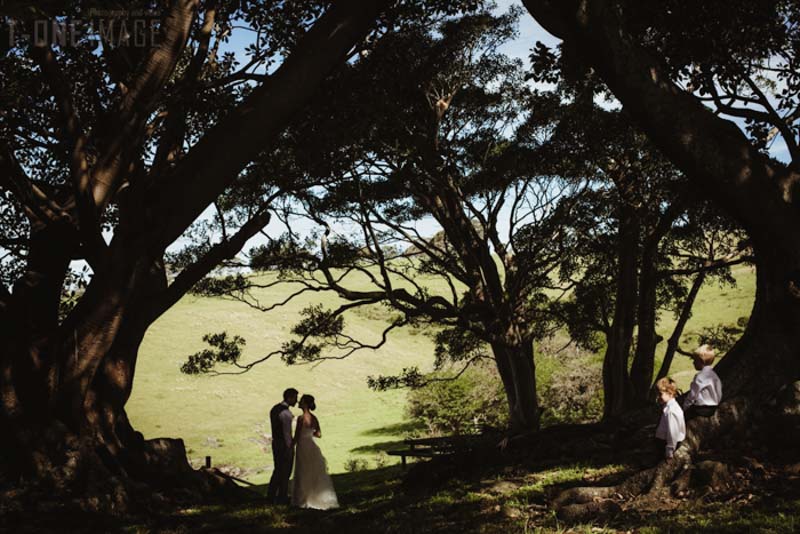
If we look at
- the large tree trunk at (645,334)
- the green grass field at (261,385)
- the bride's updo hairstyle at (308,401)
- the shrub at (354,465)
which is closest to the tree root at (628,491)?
the bride's updo hairstyle at (308,401)

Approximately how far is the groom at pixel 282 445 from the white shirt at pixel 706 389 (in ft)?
19.3

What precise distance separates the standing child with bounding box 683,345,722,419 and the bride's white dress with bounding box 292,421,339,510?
5659mm

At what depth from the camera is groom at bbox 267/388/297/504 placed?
11180 millimetres

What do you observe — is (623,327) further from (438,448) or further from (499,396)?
(499,396)

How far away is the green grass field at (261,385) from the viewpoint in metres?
38.9

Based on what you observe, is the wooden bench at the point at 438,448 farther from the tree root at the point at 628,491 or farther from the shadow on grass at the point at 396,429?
the shadow on grass at the point at 396,429

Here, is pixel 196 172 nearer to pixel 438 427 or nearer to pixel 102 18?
pixel 102 18

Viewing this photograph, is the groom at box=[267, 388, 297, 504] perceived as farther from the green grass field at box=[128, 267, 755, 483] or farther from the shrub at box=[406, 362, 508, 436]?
the shrub at box=[406, 362, 508, 436]

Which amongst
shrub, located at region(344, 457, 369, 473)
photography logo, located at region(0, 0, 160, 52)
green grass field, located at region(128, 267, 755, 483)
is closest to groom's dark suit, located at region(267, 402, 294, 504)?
photography logo, located at region(0, 0, 160, 52)

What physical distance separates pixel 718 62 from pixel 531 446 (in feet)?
23.4

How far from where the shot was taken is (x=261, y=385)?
54.2 metres

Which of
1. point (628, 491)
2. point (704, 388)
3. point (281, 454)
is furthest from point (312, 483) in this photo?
point (704, 388)

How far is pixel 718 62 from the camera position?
38.9ft

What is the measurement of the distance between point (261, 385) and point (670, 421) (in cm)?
4935
